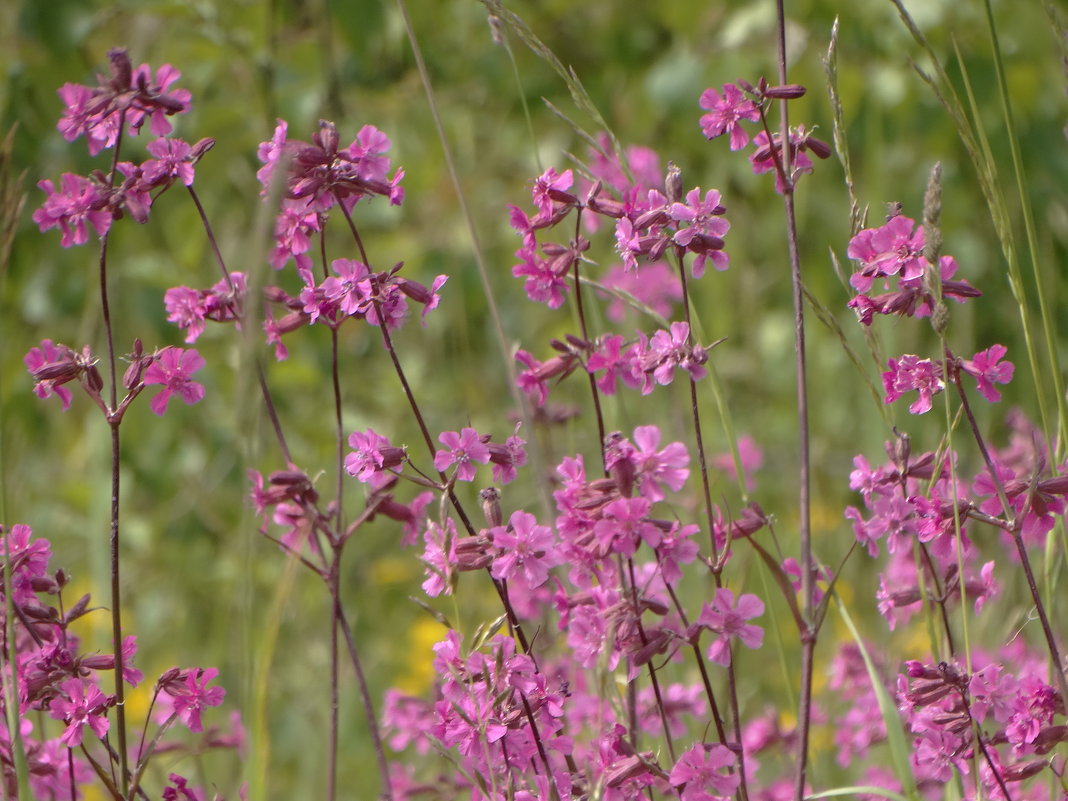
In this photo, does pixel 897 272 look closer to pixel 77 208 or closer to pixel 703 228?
pixel 703 228

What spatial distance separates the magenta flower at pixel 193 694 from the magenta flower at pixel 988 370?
0.69 meters

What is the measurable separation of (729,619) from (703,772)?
13cm

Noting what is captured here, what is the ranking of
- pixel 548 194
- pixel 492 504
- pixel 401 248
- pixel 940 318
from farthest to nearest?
1. pixel 401 248
2. pixel 548 194
3. pixel 492 504
4. pixel 940 318

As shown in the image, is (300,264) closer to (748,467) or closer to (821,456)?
(748,467)

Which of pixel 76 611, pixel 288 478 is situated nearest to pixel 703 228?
pixel 288 478

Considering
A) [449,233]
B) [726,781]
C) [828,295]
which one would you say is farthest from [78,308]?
[726,781]

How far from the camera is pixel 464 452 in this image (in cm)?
112

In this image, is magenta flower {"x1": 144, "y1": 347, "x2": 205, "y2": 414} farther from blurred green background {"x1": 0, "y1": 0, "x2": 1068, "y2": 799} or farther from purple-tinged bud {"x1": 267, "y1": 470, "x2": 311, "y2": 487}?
blurred green background {"x1": 0, "y1": 0, "x2": 1068, "y2": 799}

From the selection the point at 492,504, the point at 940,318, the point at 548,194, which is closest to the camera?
the point at 940,318

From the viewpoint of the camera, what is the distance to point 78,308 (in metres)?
3.21

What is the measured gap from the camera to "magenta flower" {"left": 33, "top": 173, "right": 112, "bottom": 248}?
117cm

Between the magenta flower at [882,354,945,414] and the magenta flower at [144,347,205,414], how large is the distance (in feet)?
1.91

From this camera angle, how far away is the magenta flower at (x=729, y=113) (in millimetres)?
1195

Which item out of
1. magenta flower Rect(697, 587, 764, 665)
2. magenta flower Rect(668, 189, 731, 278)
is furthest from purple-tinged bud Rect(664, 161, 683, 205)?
magenta flower Rect(697, 587, 764, 665)
